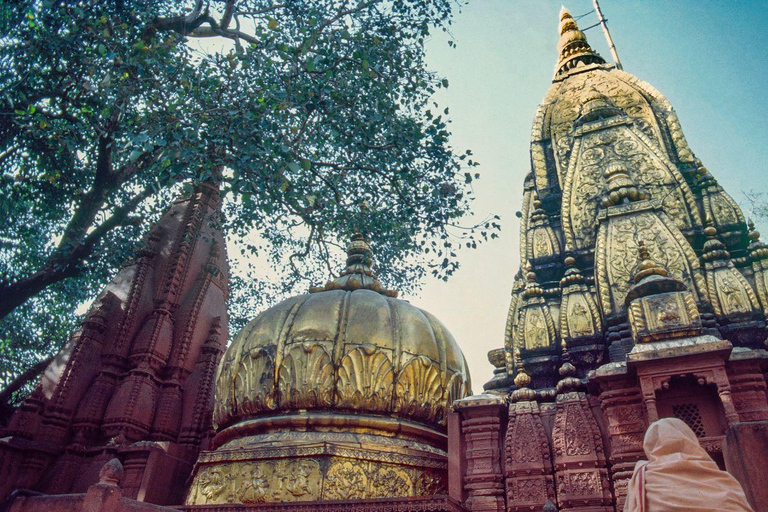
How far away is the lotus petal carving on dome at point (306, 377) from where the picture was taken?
17.7 feet

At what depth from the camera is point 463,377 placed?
6387mm

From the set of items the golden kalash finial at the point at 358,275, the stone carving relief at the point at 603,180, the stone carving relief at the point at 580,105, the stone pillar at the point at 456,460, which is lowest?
the stone pillar at the point at 456,460

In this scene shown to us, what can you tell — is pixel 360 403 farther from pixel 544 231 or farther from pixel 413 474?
pixel 544 231

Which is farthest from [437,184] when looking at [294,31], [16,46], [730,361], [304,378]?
[16,46]

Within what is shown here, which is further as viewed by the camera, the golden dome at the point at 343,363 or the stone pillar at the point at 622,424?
the golden dome at the point at 343,363

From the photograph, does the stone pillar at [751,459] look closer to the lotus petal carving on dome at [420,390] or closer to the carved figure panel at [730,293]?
the lotus petal carving on dome at [420,390]

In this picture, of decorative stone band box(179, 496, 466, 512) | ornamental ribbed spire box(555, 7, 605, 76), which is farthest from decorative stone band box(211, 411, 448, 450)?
ornamental ribbed spire box(555, 7, 605, 76)

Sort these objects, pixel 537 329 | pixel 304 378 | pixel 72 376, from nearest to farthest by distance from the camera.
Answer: pixel 304 378, pixel 537 329, pixel 72 376

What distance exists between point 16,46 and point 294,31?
443cm

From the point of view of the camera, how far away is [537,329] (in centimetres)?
725

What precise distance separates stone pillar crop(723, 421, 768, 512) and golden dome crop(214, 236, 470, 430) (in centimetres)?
275

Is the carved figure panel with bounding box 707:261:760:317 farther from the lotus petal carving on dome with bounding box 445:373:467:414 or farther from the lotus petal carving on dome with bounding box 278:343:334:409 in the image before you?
the lotus petal carving on dome with bounding box 278:343:334:409

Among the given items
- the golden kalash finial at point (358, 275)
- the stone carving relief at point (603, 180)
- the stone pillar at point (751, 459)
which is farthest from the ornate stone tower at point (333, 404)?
the stone carving relief at point (603, 180)

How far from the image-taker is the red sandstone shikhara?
15.5 feet
